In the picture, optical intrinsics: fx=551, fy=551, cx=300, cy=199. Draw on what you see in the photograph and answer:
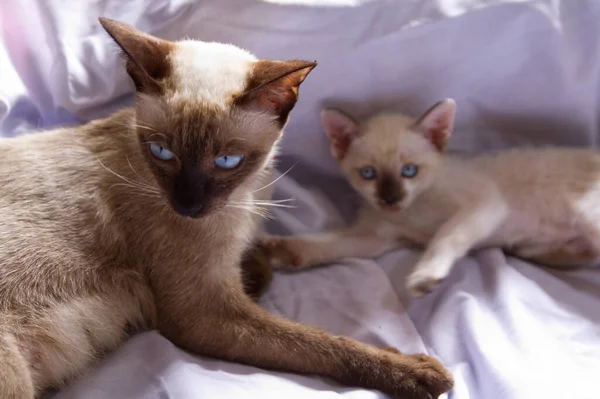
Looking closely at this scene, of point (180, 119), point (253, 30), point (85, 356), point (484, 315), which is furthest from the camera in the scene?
point (253, 30)

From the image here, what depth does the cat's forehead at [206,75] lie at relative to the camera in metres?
1.03

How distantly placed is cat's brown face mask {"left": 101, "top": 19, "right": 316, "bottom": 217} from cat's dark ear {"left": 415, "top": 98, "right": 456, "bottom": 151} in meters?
0.50

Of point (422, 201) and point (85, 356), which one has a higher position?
point (422, 201)

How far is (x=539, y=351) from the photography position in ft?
3.74

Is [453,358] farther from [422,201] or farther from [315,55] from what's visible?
[315,55]

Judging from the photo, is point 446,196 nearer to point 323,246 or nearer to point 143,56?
point 323,246

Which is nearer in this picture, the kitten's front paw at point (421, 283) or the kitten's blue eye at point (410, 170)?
the kitten's front paw at point (421, 283)

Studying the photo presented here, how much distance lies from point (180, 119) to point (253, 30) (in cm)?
48

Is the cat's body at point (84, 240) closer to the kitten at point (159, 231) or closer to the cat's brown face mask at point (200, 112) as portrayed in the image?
the kitten at point (159, 231)

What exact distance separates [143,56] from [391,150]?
0.71m

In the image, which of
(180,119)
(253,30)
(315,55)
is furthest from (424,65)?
(180,119)

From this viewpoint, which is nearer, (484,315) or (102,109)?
(484,315)

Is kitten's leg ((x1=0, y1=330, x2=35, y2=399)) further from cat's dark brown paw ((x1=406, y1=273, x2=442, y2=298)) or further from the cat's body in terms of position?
cat's dark brown paw ((x1=406, y1=273, x2=442, y2=298))

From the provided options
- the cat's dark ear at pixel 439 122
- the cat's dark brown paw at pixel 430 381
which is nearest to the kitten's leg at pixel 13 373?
the cat's dark brown paw at pixel 430 381
